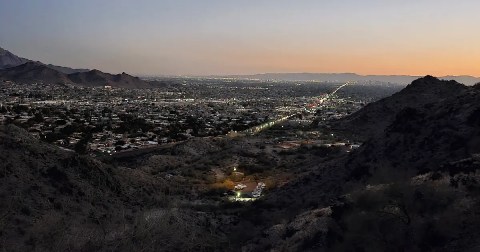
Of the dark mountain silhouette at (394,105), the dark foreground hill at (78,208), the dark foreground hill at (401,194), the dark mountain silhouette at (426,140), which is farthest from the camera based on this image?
the dark mountain silhouette at (394,105)

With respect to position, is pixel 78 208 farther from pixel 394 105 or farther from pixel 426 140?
pixel 394 105

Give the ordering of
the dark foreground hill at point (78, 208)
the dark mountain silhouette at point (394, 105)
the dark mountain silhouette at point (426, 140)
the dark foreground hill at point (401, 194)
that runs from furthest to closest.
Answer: the dark mountain silhouette at point (394, 105), the dark mountain silhouette at point (426, 140), the dark foreground hill at point (78, 208), the dark foreground hill at point (401, 194)

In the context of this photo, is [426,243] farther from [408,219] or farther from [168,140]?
[168,140]

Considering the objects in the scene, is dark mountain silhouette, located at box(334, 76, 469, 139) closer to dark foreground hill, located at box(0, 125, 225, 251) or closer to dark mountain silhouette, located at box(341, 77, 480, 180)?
dark mountain silhouette, located at box(341, 77, 480, 180)

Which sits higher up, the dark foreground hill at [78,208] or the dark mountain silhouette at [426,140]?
the dark mountain silhouette at [426,140]

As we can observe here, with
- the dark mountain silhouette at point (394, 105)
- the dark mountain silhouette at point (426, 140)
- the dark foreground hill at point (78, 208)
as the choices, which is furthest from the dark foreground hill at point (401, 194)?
the dark mountain silhouette at point (394, 105)

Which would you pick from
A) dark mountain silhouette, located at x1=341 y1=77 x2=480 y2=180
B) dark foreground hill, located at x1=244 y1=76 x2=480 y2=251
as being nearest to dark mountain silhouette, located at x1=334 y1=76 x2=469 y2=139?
dark mountain silhouette, located at x1=341 y1=77 x2=480 y2=180

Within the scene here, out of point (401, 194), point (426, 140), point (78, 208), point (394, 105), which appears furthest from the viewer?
point (394, 105)

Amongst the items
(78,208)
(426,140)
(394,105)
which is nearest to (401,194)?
(426,140)

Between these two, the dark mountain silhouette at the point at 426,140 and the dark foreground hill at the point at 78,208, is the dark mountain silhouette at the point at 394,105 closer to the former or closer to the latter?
the dark mountain silhouette at the point at 426,140

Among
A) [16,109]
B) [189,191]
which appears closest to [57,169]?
[189,191]
